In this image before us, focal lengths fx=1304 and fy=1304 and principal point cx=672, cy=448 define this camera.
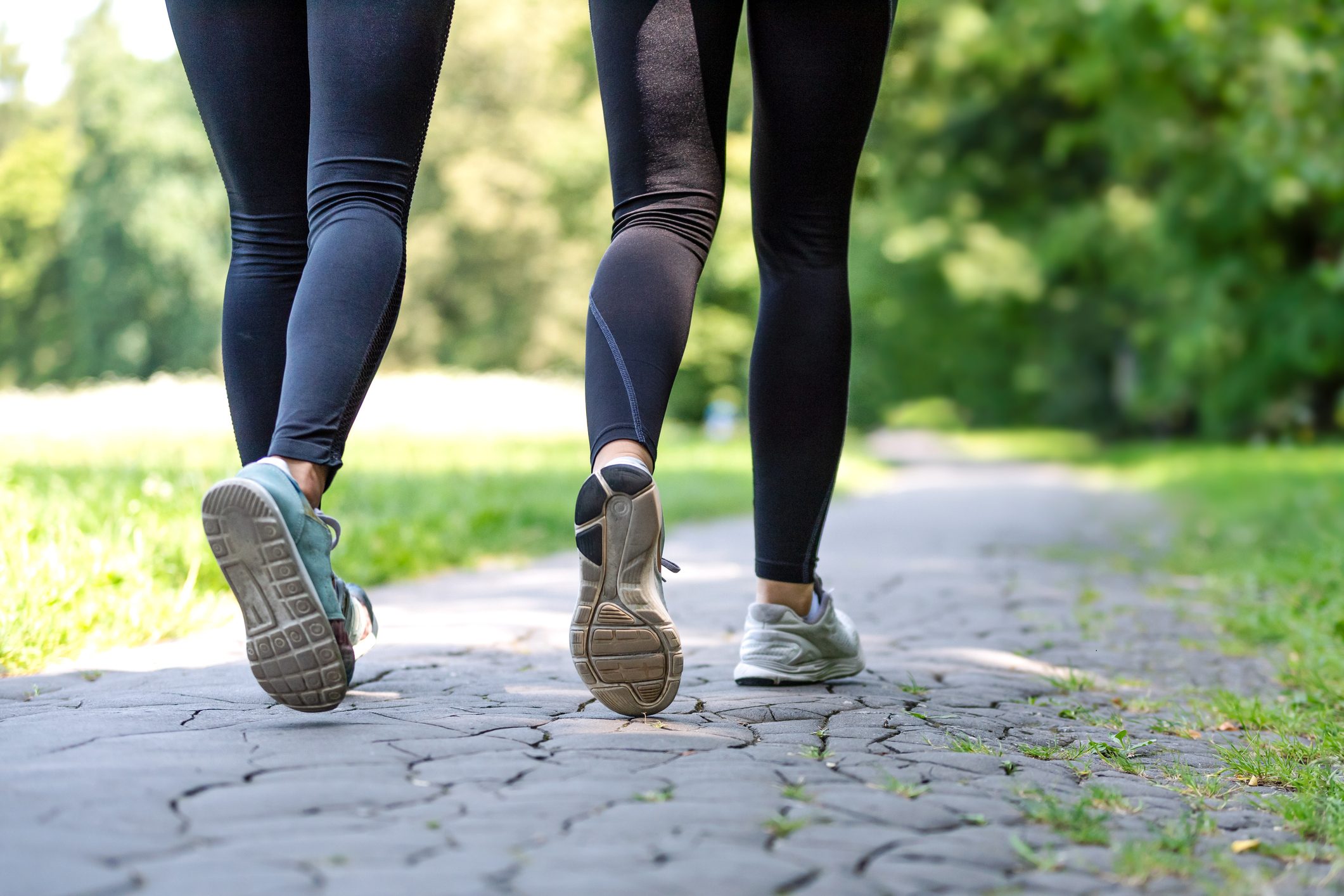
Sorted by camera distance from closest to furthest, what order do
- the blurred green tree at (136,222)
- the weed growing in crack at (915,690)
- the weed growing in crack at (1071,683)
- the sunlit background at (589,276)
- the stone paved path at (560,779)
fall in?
the stone paved path at (560,779) < the weed growing in crack at (915,690) < the weed growing in crack at (1071,683) < the sunlit background at (589,276) < the blurred green tree at (136,222)

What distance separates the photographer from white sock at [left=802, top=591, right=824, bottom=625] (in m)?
2.45

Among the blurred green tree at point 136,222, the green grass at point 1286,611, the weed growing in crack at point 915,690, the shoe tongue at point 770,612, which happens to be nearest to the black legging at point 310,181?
the shoe tongue at point 770,612

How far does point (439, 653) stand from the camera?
9.37ft

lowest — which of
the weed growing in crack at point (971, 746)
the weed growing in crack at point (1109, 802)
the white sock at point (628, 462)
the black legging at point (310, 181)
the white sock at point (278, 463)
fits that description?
the weed growing in crack at point (1109, 802)

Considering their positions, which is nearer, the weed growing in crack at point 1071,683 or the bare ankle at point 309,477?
the bare ankle at point 309,477

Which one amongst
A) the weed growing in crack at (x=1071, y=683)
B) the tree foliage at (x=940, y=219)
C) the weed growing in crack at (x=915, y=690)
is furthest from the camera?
the tree foliage at (x=940, y=219)

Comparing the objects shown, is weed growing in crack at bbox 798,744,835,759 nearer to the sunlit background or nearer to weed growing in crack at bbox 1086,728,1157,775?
weed growing in crack at bbox 1086,728,1157,775

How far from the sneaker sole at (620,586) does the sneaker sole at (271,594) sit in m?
0.36

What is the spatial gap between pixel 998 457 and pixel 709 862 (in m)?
26.2

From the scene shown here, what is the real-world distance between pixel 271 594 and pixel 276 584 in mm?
18

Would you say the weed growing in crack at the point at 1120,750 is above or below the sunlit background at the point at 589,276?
below

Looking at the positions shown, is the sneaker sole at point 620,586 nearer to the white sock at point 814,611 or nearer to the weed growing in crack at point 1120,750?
the white sock at point 814,611

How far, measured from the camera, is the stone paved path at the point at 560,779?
1.35 meters

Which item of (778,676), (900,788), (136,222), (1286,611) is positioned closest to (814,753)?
(900,788)
